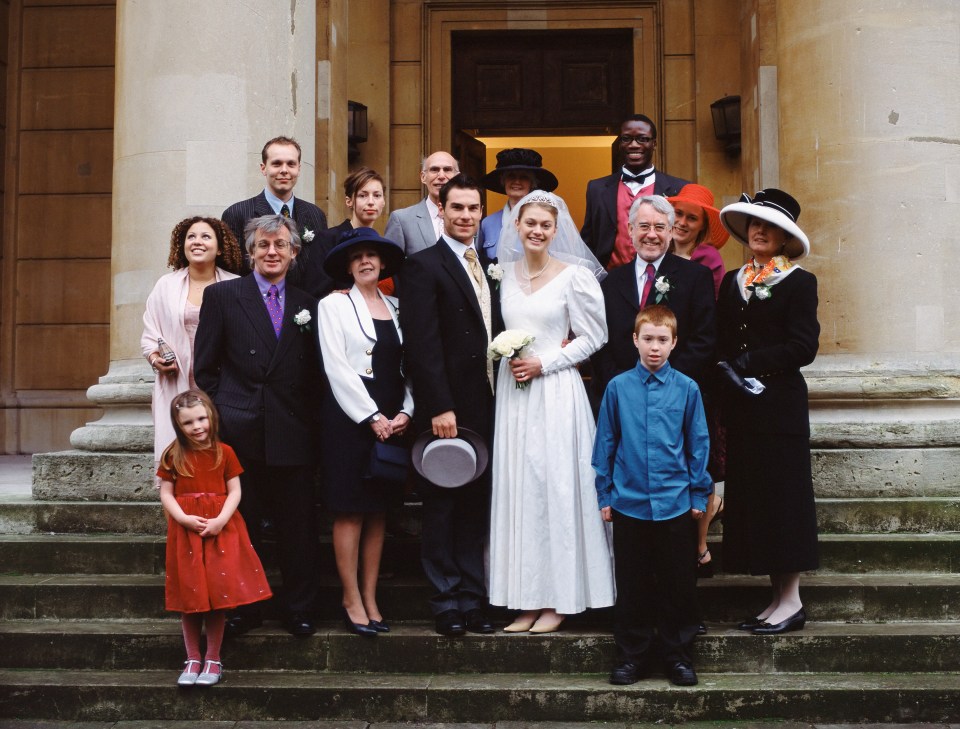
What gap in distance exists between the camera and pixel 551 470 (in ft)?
17.7

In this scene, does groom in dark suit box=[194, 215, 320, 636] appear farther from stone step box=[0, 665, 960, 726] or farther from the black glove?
the black glove

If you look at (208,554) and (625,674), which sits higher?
(208,554)

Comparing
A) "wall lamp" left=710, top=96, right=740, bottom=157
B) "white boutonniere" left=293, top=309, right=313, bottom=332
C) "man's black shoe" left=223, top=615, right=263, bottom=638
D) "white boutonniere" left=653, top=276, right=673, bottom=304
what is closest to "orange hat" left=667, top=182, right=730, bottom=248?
"white boutonniere" left=653, top=276, right=673, bottom=304

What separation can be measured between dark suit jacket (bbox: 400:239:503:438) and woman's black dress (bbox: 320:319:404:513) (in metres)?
0.11

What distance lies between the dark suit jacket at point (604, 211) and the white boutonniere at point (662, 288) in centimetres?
107

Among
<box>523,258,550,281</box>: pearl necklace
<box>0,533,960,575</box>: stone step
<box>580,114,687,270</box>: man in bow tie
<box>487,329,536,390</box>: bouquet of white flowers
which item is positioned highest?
<box>580,114,687,270</box>: man in bow tie

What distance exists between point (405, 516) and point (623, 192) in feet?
7.42

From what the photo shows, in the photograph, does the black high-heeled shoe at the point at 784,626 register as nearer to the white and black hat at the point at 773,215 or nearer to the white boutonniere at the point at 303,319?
the white and black hat at the point at 773,215

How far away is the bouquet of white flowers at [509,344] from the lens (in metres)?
5.35

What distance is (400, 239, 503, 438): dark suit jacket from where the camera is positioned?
17.9 feet

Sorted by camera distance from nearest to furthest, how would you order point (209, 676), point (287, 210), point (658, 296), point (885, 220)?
point (209, 676) < point (658, 296) < point (287, 210) < point (885, 220)

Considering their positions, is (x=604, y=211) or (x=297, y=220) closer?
(x=297, y=220)

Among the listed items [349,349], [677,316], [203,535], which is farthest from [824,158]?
[203,535]

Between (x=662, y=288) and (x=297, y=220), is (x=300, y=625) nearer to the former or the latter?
(x=297, y=220)
